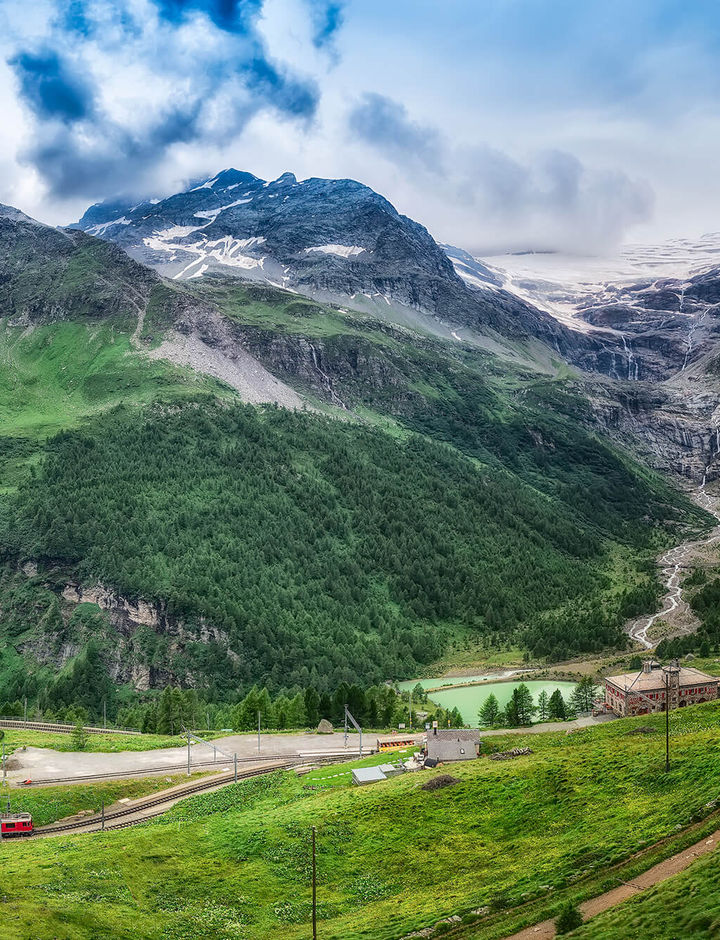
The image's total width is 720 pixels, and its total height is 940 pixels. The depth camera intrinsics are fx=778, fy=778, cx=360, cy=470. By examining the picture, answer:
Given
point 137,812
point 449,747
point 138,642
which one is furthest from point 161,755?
point 138,642

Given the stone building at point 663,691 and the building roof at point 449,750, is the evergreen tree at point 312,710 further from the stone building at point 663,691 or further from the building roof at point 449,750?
the stone building at point 663,691

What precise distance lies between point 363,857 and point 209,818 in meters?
18.0

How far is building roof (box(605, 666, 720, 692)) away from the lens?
324 feet

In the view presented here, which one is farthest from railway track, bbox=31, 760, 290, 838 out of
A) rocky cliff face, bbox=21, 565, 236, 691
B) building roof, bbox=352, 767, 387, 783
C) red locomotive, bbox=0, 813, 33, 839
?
rocky cliff face, bbox=21, 565, 236, 691

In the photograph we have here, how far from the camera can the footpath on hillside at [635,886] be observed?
35750 mm

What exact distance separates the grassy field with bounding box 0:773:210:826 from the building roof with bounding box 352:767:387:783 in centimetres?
2066

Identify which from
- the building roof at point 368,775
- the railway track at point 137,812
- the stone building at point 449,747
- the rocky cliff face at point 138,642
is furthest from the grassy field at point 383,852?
the rocky cliff face at point 138,642

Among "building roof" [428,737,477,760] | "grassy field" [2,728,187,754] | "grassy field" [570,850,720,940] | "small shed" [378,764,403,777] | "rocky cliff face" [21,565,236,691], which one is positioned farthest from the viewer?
"rocky cliff face" [21,565,236,691]

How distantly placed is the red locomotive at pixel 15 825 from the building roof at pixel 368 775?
1183 inches

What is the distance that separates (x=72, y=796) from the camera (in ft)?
253

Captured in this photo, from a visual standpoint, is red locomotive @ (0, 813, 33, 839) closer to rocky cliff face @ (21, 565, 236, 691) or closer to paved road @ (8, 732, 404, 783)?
paved road @ (8, 732, 404, 783)

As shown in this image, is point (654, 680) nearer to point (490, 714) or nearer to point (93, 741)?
point (490, 714)

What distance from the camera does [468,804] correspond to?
202 ft

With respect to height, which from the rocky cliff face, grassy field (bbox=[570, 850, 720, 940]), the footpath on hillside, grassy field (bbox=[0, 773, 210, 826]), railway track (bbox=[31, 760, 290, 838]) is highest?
the rocky cliff face
